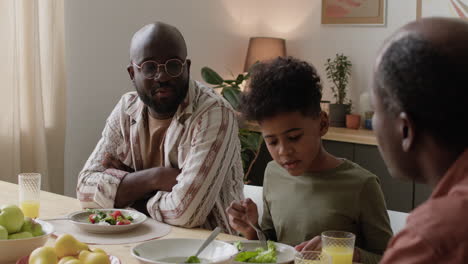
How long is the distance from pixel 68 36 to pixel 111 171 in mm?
1715

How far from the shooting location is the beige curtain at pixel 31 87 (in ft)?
11.0

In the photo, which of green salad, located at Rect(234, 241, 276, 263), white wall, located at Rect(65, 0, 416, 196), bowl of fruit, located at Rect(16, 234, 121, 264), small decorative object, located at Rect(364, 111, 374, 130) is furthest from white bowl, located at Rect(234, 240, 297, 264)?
small decorative object, located at Rect(364, 111, 374, 130)

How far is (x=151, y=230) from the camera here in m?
1.91

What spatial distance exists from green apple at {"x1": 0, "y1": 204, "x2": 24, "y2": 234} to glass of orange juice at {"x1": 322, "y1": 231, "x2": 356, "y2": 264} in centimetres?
73

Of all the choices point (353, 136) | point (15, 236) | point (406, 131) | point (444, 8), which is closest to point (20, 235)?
point (15, 236)

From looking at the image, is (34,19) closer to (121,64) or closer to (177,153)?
(121,64)

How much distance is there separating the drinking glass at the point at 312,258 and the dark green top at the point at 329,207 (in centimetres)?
26

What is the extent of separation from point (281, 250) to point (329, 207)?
0.23 meters

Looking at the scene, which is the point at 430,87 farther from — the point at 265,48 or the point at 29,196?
the point at 265,48

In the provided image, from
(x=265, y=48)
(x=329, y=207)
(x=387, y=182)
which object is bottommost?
(x=387, y=182)

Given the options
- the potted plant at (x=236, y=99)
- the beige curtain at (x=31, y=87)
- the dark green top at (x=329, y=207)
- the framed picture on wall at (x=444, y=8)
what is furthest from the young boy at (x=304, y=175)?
the framed picture on wall at (x=444, y=8)

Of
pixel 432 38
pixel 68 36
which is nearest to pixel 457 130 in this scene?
pixel 432 38

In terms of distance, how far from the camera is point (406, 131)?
0.85 meters

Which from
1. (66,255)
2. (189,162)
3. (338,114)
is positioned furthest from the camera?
(338,114)
